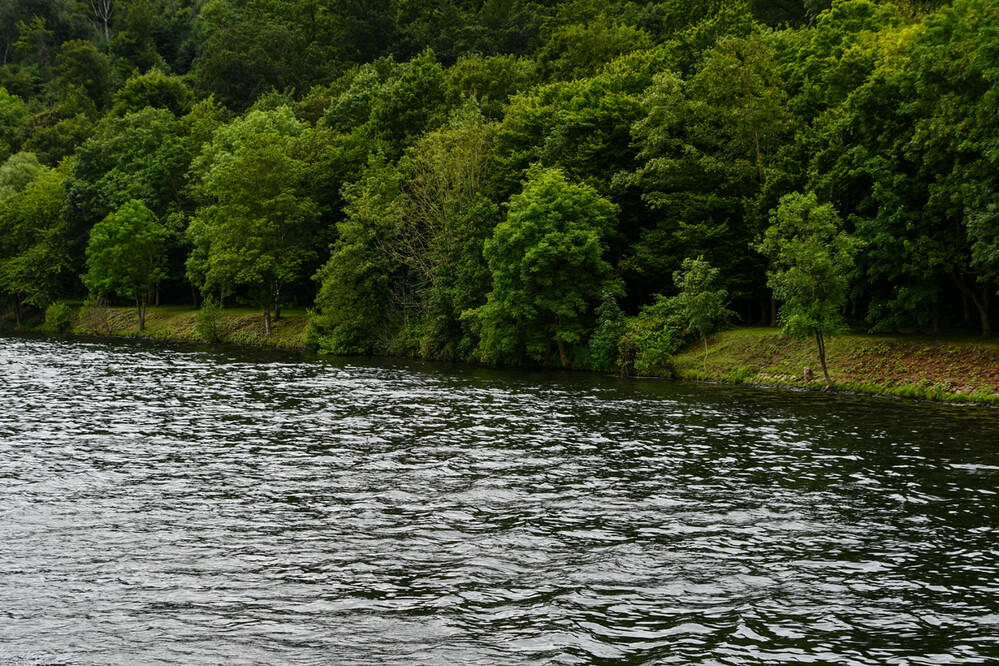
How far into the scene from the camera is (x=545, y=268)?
6025cm

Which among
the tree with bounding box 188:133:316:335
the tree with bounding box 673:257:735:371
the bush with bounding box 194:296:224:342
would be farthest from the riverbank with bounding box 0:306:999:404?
the bush with bounding box 194:296:224:342

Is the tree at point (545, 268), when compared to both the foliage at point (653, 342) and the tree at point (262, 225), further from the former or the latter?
the tree at point (262, 225)

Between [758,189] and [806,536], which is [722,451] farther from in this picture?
[758,189]

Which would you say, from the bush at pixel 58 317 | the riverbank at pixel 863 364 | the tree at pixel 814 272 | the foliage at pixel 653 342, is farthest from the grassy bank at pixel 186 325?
the tree at pixel 814 272

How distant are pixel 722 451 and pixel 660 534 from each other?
10.6m

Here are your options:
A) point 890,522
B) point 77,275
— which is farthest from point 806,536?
point 77,275

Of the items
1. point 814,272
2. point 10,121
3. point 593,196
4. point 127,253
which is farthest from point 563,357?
point 10,121

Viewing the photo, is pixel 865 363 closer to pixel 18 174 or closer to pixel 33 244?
pixel 33 244

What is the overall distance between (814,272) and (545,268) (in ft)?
67.0

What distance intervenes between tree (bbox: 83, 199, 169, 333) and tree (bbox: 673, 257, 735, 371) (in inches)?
2682

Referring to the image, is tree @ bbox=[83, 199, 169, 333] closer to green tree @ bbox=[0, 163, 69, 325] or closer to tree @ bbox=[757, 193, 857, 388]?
green tree @ bbox=[0, 163, 69, 325]

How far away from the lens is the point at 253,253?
280 feet

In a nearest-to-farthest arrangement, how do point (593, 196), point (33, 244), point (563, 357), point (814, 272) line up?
point (814, 272) → point (563, 357) → point (593, 196) → point (33, 244)

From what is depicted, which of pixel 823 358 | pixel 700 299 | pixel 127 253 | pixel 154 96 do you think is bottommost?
pixel 823 358
